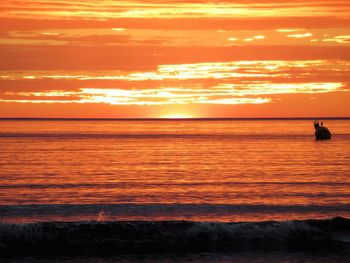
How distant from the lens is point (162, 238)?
2577 cm

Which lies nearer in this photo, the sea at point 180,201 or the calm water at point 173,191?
the sea at point 180,201

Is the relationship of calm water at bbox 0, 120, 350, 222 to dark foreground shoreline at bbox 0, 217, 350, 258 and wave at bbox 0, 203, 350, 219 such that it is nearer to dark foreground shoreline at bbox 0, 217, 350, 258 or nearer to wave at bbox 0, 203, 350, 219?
wave at bbox 0, 203, 350, 219

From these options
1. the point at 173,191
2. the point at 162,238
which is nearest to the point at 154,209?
the point at 173,191

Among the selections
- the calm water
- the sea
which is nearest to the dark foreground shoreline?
the sea

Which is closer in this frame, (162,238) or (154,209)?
(162,238)

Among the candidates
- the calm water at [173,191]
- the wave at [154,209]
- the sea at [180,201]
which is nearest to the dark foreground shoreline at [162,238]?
the sea at [180,201]

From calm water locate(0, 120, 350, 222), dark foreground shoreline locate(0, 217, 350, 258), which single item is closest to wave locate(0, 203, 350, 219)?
calm water locate(0, 120, 350, 222)

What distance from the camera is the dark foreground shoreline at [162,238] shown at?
2512cm

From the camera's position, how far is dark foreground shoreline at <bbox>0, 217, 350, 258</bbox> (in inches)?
989

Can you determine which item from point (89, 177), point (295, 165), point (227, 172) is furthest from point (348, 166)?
point (89, 177)

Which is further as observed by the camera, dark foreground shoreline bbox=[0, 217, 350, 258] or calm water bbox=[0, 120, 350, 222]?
calm water bbox=[0, 120, 350, 222]

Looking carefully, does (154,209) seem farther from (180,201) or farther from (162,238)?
(162,238)

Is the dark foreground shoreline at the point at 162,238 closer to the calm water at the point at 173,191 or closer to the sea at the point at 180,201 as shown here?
the sea at the point at 180,201

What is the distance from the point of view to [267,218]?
32.7 m
